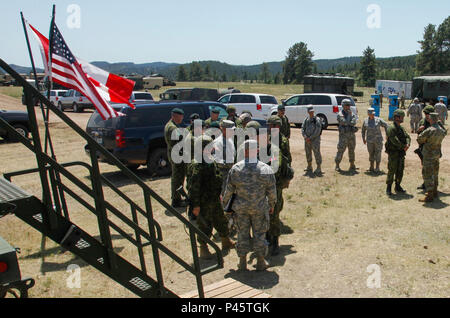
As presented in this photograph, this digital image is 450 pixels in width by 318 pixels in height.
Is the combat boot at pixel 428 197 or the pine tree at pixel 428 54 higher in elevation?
the pine tree at pixel 428 54

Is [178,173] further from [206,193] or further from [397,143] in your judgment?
A: [397,143]

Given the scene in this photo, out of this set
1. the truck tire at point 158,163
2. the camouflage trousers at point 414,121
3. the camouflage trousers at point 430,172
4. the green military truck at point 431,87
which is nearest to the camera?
the camouflage trousers at point 430,172

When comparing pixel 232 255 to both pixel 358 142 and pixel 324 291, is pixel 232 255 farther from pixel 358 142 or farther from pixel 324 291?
pixel 358 142

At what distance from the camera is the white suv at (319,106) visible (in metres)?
19.5

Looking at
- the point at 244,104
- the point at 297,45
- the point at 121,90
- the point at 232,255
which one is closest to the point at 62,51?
the point at 121,90

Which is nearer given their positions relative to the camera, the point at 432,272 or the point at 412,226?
the point at 432,272

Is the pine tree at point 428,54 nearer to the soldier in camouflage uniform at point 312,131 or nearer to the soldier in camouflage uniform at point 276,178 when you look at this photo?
the soldier in camouflage uniform at point 312,131

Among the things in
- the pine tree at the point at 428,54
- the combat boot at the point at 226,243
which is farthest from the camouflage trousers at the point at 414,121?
the pine tree at the point at 428,54

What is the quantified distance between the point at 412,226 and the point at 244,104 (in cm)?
1327

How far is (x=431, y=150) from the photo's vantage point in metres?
8.02

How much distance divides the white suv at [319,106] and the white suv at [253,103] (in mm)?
1041

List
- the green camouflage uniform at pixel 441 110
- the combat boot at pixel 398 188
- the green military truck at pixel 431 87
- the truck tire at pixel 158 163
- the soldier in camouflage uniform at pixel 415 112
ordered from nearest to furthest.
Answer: the combat boot at pixel 398 188, the truck tire at pixel 158 163, the green camouflage uniform at pixel 441 110, the soldier in camouflage uniform at pixel 415 112, the green military truck at pixel 431 87

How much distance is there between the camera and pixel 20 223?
7.48 m

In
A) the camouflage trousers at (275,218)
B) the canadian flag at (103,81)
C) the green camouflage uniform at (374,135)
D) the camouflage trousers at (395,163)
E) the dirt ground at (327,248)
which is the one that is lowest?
the dirt ground at (327,248)
